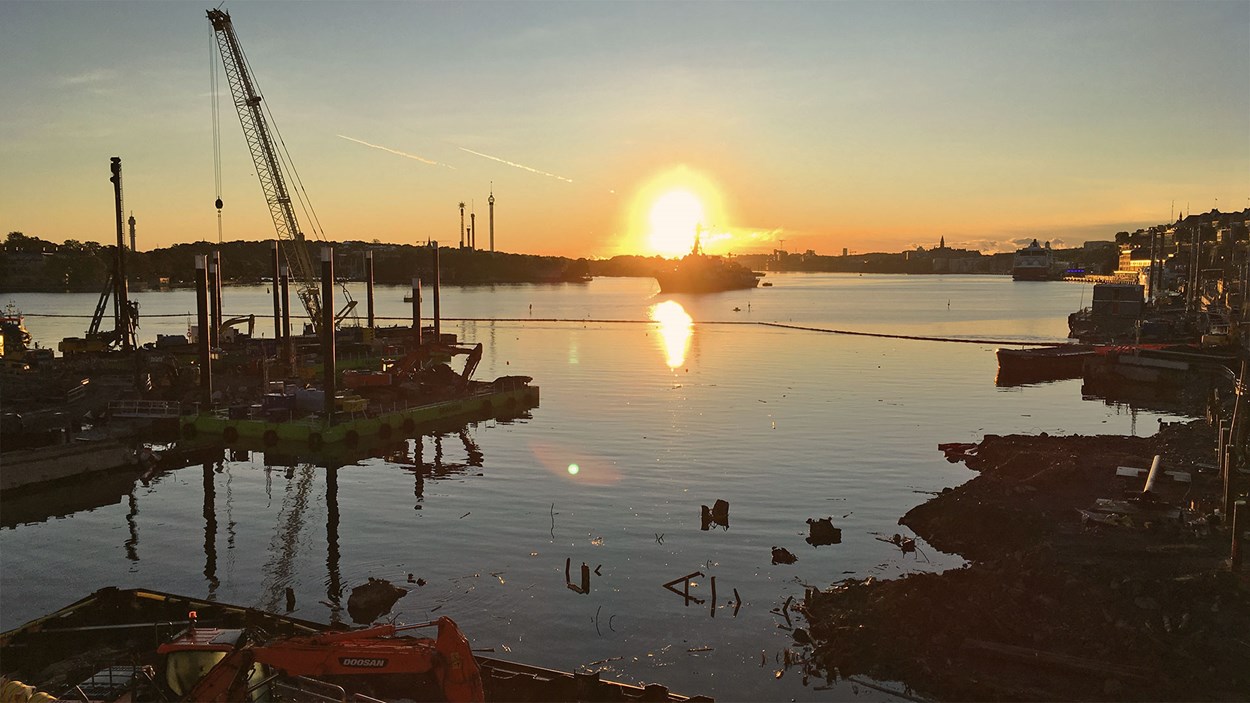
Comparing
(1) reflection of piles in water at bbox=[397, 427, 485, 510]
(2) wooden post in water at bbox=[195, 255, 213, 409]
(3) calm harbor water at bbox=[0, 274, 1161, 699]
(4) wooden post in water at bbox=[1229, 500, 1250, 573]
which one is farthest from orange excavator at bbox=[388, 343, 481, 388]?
(4) wooden post in water at bbox=[1229, 500, 1250, 573]

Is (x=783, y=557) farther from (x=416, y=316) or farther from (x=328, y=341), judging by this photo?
(x=416, y=316)

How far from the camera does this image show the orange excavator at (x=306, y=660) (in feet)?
42.3

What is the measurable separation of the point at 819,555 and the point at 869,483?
1088 cm

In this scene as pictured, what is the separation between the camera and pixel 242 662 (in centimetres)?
1292

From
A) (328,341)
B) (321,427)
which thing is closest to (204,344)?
(328,341)

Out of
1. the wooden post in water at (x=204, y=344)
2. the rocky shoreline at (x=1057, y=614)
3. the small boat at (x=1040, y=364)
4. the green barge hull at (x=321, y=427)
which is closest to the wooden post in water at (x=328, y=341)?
the green barge hull at (x=321, y=427)

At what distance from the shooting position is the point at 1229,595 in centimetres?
1966

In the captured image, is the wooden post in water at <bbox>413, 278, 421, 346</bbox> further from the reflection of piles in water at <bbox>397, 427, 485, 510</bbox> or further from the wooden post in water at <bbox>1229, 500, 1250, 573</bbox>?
the wooden post in water at <bbox>1229, 500, 1250, 573</bbox>

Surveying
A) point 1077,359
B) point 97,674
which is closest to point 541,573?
point 97,674

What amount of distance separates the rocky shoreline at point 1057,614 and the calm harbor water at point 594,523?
4.63ft

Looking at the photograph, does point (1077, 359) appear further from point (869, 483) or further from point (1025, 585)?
point (1025, 585)

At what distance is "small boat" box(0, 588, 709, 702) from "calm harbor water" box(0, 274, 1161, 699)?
3989 millimetres

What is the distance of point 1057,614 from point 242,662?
17.0 metres

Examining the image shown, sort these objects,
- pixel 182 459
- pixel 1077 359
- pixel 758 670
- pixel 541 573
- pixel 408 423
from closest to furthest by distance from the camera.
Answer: pixel 758 670
pixel 541 573
pixel 182 459
pixel 408 423
pixel 1077 359
